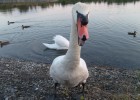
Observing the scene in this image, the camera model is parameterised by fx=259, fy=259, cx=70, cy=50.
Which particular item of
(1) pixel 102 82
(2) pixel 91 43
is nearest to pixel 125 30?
(2) pixel 91 43

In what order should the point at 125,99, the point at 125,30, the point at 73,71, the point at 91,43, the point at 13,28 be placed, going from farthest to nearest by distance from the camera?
the point at 13,28, the point at 125,30, the point at 91,43, the point at 125,99, the point at 73,71

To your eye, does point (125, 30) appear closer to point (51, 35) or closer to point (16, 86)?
point (51, 35)

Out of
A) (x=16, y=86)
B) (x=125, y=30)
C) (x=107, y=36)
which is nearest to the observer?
(x=16, y=86)

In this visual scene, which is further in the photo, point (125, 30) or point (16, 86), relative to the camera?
point (125, 30)

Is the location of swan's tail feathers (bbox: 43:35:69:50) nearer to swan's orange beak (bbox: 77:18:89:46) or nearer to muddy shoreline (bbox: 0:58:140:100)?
muddy shoreline (bbox: 0:58:140:100)

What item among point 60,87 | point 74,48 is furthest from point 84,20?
point 60,87

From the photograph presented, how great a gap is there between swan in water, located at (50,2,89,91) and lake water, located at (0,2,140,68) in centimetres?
1038

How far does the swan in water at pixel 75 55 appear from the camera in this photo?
5.93 meters

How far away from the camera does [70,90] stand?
1116 cm

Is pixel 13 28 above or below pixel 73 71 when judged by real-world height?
below

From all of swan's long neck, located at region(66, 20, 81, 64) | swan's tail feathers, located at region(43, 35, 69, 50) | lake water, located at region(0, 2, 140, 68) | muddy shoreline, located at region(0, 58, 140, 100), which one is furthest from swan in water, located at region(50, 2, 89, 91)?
swan's tail feathers, located at region(43, 35, 69, 50)

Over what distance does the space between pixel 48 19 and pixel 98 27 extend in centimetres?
916

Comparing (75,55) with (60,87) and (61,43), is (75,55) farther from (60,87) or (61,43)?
(61,43)

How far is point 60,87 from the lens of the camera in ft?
37.2
